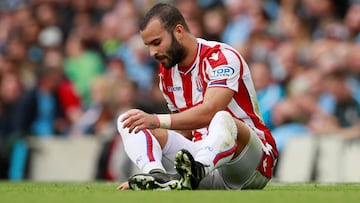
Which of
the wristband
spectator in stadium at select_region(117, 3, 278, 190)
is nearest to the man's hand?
spectator in stadium at select_region(117, 3, 278, 190)

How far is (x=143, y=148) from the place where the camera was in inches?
342

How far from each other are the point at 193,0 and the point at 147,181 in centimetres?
944

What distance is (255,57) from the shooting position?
51.3ft

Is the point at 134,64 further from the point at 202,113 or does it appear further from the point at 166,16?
the point at 202,113

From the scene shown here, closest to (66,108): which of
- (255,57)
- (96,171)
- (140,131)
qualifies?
(96,171)

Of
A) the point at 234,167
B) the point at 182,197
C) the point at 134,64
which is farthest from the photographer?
the point at 134,64

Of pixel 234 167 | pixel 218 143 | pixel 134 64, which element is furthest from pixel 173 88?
pixel 134 64

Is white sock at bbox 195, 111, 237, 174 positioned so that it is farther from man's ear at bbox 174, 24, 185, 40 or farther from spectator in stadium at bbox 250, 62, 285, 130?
spectator in stadium at bbox 250, 62, 285, 130

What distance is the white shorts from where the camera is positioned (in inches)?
334

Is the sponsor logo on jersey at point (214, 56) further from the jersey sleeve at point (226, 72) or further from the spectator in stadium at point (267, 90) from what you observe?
the spectator in stadium at point (267, 90)

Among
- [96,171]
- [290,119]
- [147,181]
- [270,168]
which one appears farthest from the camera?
[96,171]

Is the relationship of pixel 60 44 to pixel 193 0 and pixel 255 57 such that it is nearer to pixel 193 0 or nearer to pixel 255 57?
pixel 193 0

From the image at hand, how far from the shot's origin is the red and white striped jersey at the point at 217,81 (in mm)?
8625

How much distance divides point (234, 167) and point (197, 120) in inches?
18.9
